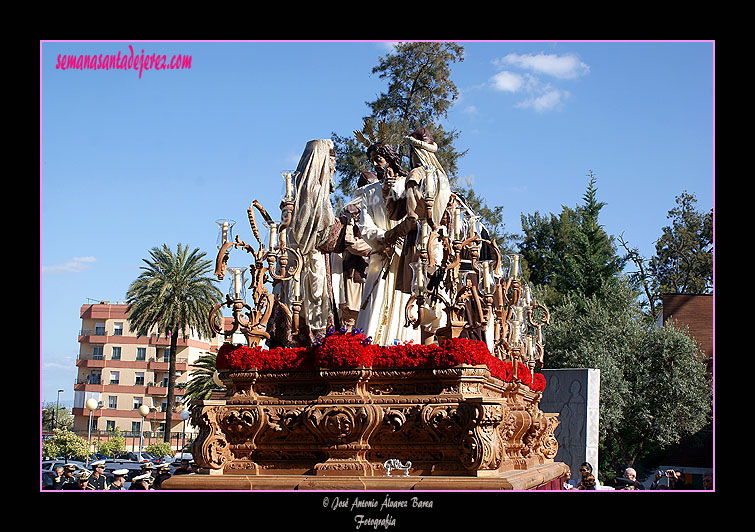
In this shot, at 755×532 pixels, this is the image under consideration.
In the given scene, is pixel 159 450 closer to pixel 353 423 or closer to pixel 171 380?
pixel 171 380

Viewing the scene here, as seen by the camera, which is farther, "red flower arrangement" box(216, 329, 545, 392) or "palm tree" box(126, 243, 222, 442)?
"palm tree" box(126, 243, 222, 442)

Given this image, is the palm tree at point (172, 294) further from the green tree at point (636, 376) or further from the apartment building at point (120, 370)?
the apartment building at point (120, 370)

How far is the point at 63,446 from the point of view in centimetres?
4112

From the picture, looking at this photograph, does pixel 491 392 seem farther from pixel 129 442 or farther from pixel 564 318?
pixel 129 442

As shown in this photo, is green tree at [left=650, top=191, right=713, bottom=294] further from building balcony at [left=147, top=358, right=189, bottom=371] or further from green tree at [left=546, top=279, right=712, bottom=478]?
building balcony at [left=147, top=358, right=189, bottom=371]

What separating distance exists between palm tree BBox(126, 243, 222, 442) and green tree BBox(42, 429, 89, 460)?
4084mm

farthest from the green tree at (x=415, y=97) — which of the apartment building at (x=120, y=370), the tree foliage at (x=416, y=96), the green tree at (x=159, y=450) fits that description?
the apartment building at (x=120, y=370)

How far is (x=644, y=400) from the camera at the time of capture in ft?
115

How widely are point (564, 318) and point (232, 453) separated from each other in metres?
29.1

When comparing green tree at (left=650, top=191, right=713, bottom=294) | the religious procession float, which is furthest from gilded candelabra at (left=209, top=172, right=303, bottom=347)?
green tree at (left=650, top=191, right=713, bottom=294)

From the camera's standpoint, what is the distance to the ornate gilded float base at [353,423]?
1077 centimetres

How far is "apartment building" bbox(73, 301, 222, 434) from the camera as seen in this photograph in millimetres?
74312

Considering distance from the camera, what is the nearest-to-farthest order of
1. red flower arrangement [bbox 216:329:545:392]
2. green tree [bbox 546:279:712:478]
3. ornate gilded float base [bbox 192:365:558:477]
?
1. ornate gilded float base [bbox 192:365:558:477]
2. red flower arrangement [bbox 216:329:545:392]
3. green tree [bbox 546:279:712:478]

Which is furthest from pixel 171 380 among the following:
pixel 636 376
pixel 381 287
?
pixel 381 287
